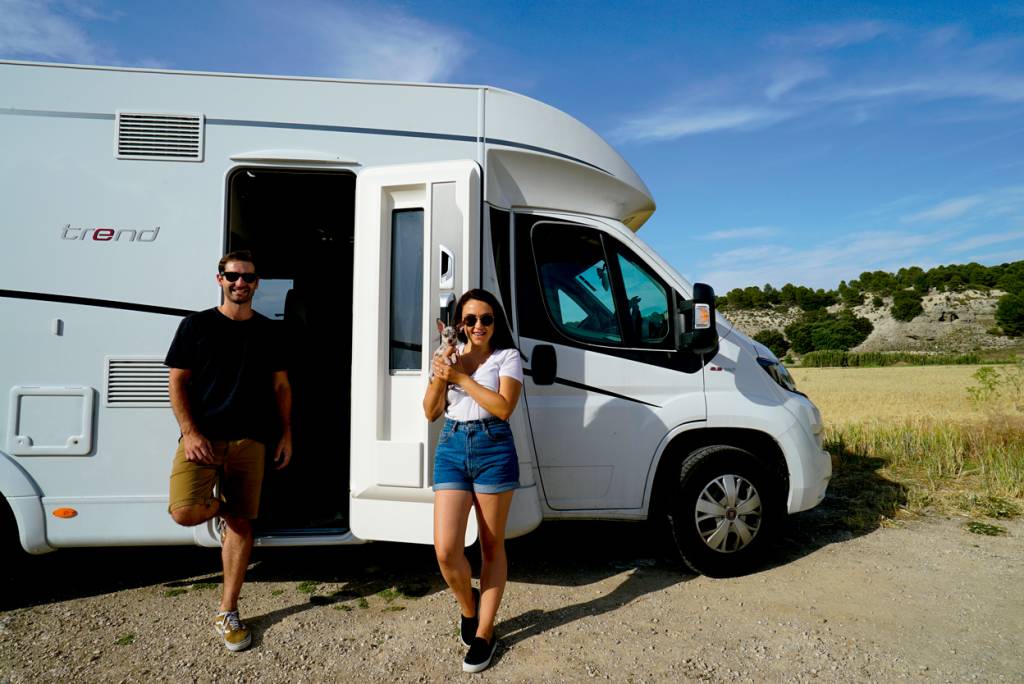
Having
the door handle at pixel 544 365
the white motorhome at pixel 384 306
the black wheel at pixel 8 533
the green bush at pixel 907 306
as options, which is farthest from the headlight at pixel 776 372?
the green bush at pixel 907 306

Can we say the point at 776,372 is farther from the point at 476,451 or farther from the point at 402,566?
the point at 402,566

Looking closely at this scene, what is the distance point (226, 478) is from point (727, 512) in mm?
2886

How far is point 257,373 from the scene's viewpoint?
302cm

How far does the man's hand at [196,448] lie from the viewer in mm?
2857

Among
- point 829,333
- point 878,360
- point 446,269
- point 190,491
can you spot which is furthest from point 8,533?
point 829,333

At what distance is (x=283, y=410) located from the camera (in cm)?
320

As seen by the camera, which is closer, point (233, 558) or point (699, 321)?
point (233, 558)

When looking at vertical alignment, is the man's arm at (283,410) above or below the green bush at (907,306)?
below

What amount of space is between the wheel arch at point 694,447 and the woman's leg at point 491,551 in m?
1.29

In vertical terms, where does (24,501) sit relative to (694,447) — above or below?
below

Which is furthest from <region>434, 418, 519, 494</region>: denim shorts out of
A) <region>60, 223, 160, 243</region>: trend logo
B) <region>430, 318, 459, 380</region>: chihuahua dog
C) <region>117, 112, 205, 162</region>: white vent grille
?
<region>117, 112, 205, 162</region>: white vent grille

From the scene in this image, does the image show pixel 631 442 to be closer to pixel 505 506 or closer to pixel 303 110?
pixel 505 506

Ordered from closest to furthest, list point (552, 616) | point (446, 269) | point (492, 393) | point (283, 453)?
point (492, 393), point (446, 269), point (283, 453), point (552, 616)

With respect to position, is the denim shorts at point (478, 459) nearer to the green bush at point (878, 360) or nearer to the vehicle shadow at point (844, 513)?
the vehicle shadow at point (844, 513)
